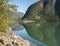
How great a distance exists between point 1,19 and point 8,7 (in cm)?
151

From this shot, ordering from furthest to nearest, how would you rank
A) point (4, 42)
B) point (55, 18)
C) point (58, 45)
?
point (55, 18)
point (58, 45)
point (4, 42)

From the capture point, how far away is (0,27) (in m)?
21.3

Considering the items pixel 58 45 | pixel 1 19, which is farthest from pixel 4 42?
pixel 58 45

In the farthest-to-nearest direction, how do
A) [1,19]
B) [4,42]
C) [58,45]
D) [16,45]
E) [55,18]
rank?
[55,18] < [58,45] < [16,45] < [1,19] < [4,42]

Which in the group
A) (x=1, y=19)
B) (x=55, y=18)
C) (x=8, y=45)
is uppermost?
(x=1, y=19)

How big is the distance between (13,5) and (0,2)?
4.07 feet

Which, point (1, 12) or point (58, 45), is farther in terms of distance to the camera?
point (58, 45)

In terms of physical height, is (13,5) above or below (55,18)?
above

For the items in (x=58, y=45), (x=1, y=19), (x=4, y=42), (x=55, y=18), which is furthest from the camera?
(x=55, y=18)

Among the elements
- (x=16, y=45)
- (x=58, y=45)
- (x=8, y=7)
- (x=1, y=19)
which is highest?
(x=8, y=7)

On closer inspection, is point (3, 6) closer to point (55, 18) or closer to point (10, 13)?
point (10, 13)

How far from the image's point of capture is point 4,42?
747 inches

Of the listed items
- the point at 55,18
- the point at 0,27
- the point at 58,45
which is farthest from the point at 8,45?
the point at 55,18

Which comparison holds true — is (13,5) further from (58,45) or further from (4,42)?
(58,45)
